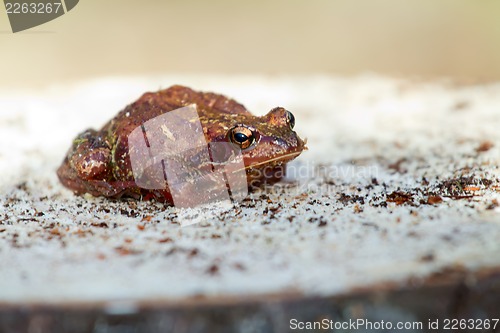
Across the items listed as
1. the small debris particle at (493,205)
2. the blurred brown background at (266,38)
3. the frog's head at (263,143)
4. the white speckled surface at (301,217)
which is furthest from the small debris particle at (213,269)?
the blurred brown background at (266,38)

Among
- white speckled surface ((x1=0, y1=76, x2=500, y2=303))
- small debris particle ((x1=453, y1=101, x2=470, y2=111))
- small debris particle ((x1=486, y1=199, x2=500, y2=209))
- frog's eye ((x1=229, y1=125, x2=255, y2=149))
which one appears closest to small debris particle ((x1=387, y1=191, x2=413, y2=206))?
white speckled surface ((x1=0, y1=76, x2=500, y2=303))

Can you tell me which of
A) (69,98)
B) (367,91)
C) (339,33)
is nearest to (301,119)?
(367,91)

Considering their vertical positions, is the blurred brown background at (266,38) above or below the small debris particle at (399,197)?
above

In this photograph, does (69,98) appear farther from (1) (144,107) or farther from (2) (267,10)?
(2) (267,10)

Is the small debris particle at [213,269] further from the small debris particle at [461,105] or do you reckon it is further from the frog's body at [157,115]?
the small debris particle at [461,105]

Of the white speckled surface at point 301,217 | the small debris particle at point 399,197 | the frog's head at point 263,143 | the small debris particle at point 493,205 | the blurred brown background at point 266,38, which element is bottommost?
the small debris particle at point 493,205

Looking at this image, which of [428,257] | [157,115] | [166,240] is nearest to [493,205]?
[428,257]
